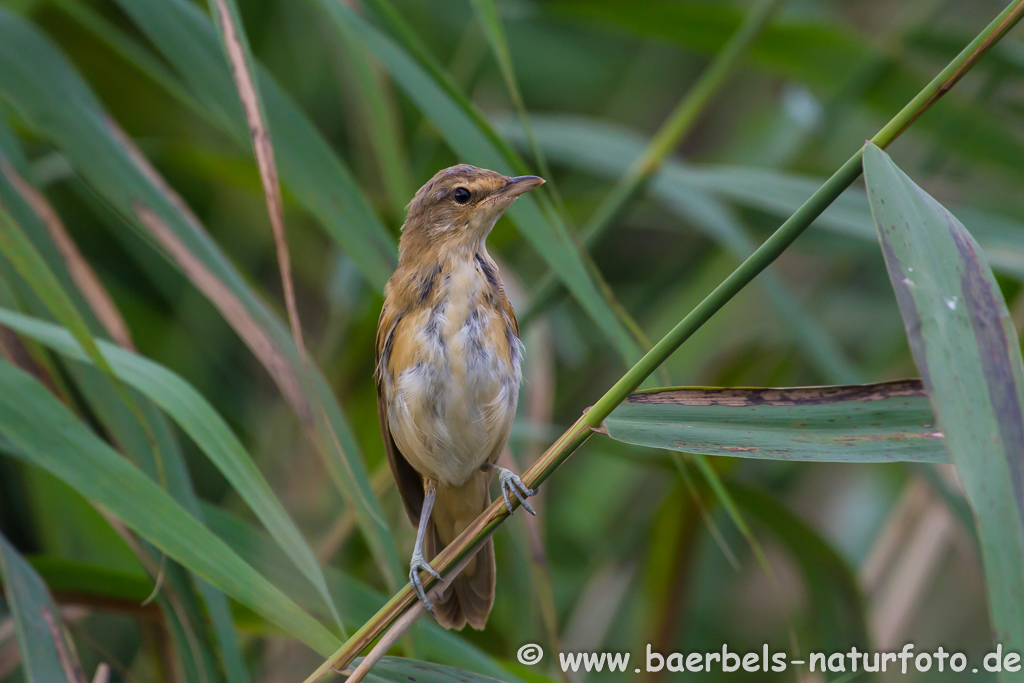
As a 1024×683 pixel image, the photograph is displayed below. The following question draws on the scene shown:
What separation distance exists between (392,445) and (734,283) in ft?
4.07

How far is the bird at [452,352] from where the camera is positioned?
1.93m

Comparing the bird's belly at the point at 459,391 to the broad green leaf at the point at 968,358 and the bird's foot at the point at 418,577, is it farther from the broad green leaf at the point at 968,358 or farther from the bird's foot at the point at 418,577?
the broad green leaf at the point at 968,358

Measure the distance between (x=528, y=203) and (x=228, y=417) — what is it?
181cm

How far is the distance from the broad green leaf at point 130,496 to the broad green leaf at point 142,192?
11.0 inches

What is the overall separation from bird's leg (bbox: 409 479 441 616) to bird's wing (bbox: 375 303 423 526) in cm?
3

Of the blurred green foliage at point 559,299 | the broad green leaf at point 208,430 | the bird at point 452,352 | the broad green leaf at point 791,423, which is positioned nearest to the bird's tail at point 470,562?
the bird at point 452,352

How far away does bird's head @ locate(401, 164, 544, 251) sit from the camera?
1.99 metres

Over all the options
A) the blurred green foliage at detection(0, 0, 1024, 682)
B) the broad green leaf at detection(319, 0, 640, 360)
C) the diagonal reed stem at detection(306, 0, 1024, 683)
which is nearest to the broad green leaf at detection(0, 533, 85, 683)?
the blurred green foliage at detection(0, 0, 1024, 682)

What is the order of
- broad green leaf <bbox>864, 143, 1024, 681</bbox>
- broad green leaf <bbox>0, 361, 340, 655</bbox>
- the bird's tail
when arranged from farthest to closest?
the bird's tail → broad green leaf <bbox>0, 361, 340, 655</bbox> → broad green leaf <bbox>864, 143, 1024, 681</bbox>

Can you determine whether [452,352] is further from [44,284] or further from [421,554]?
[44,284]

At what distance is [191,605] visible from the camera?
170 cm

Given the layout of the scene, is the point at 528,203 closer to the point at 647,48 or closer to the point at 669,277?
the point at 669,277

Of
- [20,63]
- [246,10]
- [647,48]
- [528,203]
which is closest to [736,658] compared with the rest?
[528,203]

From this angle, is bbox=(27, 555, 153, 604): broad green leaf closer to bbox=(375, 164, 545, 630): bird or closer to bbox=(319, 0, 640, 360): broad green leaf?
bbox=(375, 164, 545, 630): bird
